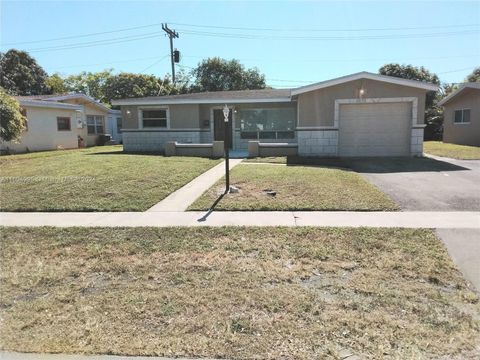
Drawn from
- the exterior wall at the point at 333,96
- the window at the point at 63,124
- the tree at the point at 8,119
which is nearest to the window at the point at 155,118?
the window at the point at 63,124

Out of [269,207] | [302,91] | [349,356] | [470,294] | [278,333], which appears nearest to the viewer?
[349,356]

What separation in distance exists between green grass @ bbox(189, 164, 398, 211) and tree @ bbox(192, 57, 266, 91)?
124 feet

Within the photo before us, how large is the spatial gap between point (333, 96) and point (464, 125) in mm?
12941

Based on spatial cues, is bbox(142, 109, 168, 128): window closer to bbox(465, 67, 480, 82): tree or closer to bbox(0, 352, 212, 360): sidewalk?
bbox(0, 352, 212, 360): sidewalk

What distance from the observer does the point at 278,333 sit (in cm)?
356

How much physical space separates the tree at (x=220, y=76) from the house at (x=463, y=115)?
25117mm

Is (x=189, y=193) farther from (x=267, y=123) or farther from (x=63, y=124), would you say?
(x=63, y=124)

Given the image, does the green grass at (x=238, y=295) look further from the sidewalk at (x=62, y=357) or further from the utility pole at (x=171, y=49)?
the utility pole at (x=171, y=49)

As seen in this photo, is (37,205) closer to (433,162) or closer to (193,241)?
(193,241)

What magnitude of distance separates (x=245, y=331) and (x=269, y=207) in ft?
14.5

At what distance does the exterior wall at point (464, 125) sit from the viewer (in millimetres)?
23406

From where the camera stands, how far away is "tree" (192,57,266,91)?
47.5 m

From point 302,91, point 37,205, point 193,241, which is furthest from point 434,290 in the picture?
point 302,91

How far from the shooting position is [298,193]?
8.96 m
